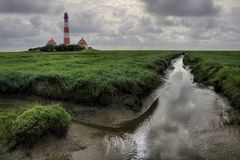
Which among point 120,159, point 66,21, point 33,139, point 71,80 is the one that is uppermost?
point 66,21

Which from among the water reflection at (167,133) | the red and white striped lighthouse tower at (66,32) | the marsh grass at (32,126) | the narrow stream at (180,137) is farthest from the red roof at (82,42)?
the marsh grass at (32,126)

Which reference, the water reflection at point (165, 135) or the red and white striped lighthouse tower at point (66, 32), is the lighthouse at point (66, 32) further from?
the water reflection at point (165, 135)

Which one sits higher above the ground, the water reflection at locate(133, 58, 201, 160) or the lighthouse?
the lighthouse

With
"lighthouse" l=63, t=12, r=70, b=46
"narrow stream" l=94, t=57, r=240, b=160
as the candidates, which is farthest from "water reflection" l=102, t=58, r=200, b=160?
"lighthouse" l=63, t=12, r=70, b=46

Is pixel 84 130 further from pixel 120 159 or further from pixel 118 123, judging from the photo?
pixel 120 159

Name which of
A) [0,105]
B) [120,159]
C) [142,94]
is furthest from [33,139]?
[142,94]

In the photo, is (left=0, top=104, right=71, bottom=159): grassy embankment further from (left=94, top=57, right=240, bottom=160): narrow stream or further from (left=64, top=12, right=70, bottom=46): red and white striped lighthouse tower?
(left=64, top=12, right=70, bottom=46): red and white striped lighthouse tower

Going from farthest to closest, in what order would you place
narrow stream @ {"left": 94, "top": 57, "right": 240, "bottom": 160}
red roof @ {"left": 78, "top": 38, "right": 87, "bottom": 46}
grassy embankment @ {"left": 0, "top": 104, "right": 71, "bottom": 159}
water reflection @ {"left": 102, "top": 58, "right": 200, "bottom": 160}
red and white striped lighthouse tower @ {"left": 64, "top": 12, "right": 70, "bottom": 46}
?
red roof @ {"left": 78, "top": 38, "right": 87, "bottom": 46} → red and white striped lighthouse tower @ {"left": 64, "top": 12, "right": 70, "bottom": 46} → water reflection @ {"left": 102, "top": 58, "right": 200, "bottom": 160} → narrow stream @ {"left": 94, "top": 57, "right": 240, "bottom": 160} → grassy embankment @ {"left": 0, "top": 104, "right": 71, "bottom": 159}

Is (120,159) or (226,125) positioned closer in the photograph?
(120,159)

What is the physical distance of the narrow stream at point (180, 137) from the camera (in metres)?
9.73

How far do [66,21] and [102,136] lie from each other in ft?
270

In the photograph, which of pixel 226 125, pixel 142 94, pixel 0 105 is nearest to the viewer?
pixel 226 125

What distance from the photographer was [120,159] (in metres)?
9.31

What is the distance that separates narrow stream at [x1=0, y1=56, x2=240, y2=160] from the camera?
31.4ft
